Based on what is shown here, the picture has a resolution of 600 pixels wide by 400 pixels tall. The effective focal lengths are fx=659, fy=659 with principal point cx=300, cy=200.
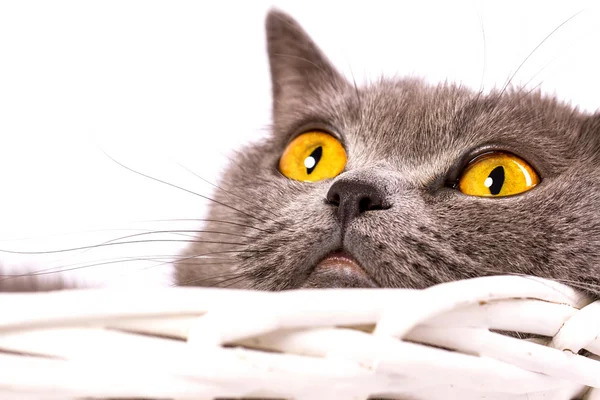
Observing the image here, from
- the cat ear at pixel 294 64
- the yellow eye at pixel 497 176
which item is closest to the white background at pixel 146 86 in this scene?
the cat ear at pixel 294 64

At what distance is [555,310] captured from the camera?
801 mm

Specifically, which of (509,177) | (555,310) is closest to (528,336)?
(555,310)

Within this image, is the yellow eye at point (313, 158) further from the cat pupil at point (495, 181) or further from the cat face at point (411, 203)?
the cat pupil at point (495, 181)

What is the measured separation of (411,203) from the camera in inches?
38.7

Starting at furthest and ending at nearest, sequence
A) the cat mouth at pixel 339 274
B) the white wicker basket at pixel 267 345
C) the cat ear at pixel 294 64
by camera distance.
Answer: the cat ear at pixel 294 64
the cat mouth at pixel 339 274
the white wicker basket at pixel 267 345

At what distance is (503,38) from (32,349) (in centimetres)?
143

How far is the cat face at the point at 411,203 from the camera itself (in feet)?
3.09

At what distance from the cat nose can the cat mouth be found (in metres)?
0.05

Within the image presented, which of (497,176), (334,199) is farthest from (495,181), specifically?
(334,199)

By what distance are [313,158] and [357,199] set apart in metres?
0.30

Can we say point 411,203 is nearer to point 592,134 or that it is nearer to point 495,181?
point 495,181

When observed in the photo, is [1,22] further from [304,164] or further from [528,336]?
[528,336]

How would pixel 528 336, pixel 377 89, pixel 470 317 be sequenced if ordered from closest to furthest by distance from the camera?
pixel 470 317, pixel 528 336, pixel 377 89

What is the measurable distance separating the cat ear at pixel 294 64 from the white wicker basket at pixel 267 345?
843 millimetres
